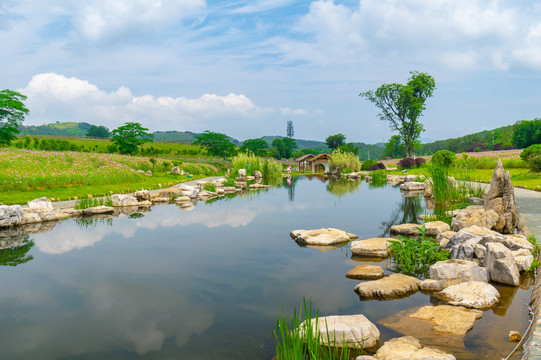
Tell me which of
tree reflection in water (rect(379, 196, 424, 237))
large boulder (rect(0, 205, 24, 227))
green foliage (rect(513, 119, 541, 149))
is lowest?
tree reflection in water (rect(379, 196, 424, 237))

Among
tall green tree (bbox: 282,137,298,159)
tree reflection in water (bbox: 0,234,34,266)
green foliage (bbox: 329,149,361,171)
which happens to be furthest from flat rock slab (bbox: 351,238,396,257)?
tall green tree (bbox: 282,137,298,159)

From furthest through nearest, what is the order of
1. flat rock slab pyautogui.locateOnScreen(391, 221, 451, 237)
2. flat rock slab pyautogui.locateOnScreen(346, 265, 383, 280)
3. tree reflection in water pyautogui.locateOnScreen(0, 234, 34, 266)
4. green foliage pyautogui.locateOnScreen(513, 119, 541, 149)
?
green foliage pyautogui.locateOnScreen(513, 119, 541, 149) → flat rock slab pyautogui.locateOnScreen(391, 221, 451, 237) → tree reflection in water pyautogui.locateOnScreen(0, 234, 34, 266) → flat rock slab pyautogui.locateOnScreen(346, 265, 383, 280)

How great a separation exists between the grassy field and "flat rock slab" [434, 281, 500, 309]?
16.0 m

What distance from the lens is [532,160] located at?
70.8 feet

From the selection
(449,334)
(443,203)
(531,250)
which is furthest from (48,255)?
(443,203)

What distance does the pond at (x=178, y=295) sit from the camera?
457 centimetres

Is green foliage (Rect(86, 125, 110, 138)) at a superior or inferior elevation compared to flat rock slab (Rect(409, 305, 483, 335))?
superior

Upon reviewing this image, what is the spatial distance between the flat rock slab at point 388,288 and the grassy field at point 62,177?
14.7 metres

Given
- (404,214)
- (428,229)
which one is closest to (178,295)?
(428,229)

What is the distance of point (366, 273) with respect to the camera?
22.9 ft

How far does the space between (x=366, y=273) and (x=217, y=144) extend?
68043mm

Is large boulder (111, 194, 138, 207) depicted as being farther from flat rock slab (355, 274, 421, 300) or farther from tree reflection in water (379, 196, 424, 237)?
flat rock slab (355, 274, 421, 300)

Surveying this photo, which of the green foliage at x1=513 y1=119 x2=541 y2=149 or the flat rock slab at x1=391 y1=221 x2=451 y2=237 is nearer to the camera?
the flat rock slab at x1=391 y1=221 x2=451 y2=237

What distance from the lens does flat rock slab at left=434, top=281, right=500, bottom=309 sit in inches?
213
